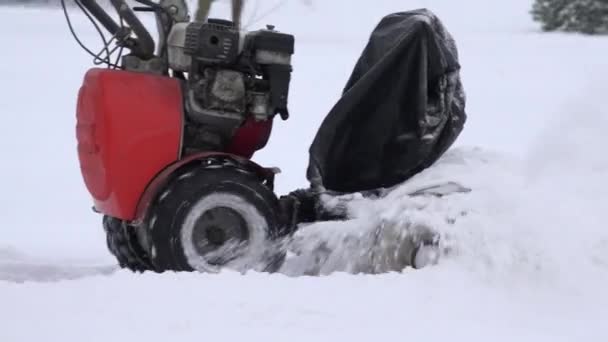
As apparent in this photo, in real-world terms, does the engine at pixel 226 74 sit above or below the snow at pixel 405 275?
above

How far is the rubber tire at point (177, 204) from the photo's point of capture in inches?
160

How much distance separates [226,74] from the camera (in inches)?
167

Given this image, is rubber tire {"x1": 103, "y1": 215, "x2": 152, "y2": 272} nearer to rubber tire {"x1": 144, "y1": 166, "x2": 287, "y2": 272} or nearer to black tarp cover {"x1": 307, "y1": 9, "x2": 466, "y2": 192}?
rubber tire {"x1": 144, "y1": 166, "x2": 287, "y2": 272}

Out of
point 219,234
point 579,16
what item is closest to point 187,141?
point 219,234

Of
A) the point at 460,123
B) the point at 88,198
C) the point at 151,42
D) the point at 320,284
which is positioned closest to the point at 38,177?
the point at 88,198

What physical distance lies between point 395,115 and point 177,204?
107 centimetres

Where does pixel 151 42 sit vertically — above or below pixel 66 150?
above

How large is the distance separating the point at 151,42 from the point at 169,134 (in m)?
0.56

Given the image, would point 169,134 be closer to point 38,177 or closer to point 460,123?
point 460,123

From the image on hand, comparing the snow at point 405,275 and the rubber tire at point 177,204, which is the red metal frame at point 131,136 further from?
the snow at point 405,275

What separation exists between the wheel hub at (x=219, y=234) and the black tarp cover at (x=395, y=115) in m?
0.54

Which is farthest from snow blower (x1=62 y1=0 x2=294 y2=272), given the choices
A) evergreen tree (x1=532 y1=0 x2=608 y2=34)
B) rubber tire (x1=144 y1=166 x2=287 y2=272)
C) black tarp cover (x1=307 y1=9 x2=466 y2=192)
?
evergreen tree (x1=532 y1=0 x2=608 y2=34)

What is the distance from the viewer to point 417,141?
172 inches

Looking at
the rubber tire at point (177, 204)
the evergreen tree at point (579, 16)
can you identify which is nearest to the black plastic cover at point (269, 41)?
the rubber tire at point (177, 204)
